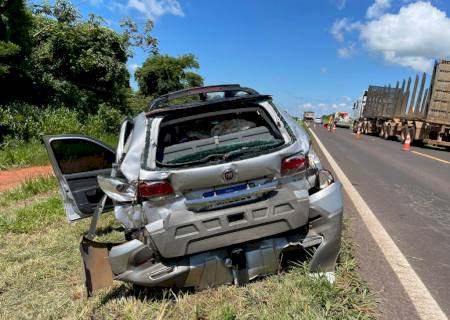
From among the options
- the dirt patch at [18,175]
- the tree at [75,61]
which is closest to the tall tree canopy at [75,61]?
the tree at [75,61]

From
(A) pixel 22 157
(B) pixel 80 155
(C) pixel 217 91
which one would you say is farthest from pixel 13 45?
(C) pixel 217 91

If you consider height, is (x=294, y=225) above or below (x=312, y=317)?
above

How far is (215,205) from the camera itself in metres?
3.37

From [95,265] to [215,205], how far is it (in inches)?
46.0

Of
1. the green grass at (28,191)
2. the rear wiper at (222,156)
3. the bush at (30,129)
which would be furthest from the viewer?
the bush at (30,129)

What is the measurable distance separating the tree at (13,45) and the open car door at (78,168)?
36.4ft

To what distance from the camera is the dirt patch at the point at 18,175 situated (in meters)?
10.7

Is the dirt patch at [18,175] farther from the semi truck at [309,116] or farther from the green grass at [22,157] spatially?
the semi truck at [309,116]

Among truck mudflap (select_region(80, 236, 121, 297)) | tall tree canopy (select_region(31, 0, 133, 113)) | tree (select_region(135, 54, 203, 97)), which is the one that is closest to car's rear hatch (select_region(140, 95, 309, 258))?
truck mudflap (select_region(80, 236, 121, 297))

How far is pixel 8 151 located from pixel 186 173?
41.1 feet

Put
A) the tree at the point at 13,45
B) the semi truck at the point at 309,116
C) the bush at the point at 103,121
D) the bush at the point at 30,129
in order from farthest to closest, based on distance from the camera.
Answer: the semi truck at the point at 309,116 → the bush at the point at 103,121 → the tree at the point at 13,45 → the bush at the point at 30,129

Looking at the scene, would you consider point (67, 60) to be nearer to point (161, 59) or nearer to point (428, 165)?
point (428, 165)

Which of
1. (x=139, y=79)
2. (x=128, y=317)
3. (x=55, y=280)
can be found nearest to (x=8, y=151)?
(x=55, y=280)

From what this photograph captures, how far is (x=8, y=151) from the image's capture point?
45.9 feet
